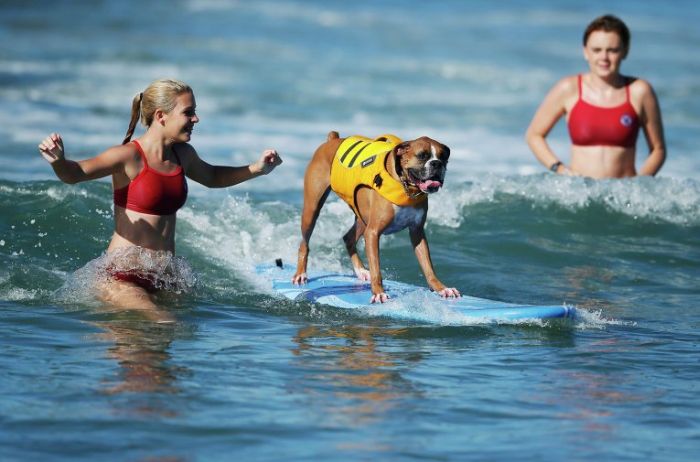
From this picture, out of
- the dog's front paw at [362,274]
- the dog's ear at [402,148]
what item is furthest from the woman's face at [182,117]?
the dog's front paw at [362,274]

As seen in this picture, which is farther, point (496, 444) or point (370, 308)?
point (370, 308)

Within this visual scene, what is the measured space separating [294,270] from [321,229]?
6.66 ft

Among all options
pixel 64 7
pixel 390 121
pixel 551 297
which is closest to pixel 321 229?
pixel 551 297

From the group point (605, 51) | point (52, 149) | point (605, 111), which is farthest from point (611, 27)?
point (52, 149)

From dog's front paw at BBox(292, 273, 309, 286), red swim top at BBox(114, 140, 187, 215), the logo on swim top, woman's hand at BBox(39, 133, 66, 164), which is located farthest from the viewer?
the logo on swim top

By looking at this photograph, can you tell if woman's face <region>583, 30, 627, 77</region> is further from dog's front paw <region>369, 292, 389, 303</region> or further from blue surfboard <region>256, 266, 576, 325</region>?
dog's front paw <region>369, 292, 389, 303</region>

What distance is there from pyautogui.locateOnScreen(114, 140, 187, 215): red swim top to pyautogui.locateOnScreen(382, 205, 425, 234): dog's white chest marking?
53.2 inches

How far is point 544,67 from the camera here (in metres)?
27.7

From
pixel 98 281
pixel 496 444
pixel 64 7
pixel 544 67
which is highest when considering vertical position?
pixel 64 7

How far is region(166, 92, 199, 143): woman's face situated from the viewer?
739cm

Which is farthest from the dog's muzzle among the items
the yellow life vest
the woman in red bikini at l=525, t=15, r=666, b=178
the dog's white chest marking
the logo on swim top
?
the logo on swim top

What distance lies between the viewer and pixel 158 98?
24.2 feet

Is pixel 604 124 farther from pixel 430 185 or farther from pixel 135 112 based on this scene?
pixel 135 112

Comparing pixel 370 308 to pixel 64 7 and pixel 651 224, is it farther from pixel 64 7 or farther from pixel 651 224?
pixel 64 7
